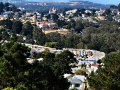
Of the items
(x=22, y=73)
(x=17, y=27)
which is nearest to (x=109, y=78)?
(x=22, y=73)

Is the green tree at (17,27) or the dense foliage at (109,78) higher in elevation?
the dense foliage at (109,78)

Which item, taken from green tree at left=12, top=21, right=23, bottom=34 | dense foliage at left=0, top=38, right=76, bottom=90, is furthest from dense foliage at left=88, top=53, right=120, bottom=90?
green tree at left=12, top=21, right=23, bottom=34

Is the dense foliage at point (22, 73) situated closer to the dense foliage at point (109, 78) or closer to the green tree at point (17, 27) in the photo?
the dense foliage at point (109, 78)

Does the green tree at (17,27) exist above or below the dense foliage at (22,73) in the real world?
below

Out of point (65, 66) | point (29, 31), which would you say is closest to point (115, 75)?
point (65, 66)

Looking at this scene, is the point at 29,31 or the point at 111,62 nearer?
the point at 111,62

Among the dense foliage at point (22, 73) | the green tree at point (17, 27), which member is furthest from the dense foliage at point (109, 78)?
the green tree at point (17, 27)

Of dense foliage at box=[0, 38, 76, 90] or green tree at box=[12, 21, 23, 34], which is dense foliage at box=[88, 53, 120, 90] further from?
green tree at box=[12, 21, 23, 34]

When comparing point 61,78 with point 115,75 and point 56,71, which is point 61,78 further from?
point 115,75

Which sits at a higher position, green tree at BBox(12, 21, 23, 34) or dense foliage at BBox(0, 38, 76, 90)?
dense foliage at BBox(0, 38, 76, 90)

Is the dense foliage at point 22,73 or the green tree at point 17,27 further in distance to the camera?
the green tree at point 17,27

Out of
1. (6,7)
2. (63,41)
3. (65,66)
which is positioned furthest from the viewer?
(6,7)
